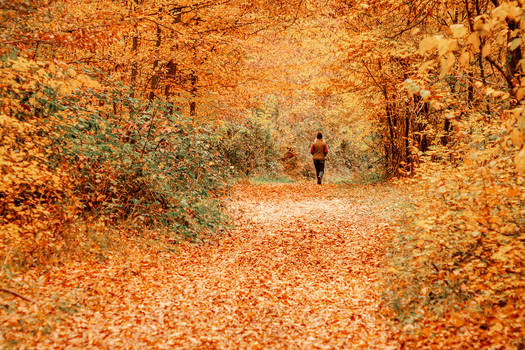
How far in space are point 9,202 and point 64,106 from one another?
2.10m

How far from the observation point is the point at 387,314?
16.9 feet

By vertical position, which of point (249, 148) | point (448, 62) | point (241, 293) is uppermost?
point (448, 62)

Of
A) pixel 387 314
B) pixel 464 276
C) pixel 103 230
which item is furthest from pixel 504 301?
pixel 103 230

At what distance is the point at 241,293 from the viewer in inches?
241

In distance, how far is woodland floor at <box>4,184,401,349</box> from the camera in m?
4.64

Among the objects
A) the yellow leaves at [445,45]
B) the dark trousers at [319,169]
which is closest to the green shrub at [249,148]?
the dark trousers at [319,169]

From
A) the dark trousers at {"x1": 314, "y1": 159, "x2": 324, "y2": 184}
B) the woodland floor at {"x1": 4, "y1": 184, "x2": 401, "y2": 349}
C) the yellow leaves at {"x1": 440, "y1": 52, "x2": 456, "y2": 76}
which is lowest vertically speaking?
the woodland floor at {"x1": 4, "y1": 184, "x2": 401, "y2": 349}

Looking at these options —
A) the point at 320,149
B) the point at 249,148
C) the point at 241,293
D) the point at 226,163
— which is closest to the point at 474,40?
the point at 241,293

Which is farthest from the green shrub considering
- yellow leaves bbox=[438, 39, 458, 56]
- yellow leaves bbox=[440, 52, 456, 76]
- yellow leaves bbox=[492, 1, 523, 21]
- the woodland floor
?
yellow leaves bbox=[492, 1, 523, 21]

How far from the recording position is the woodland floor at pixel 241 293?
4645 millimetres

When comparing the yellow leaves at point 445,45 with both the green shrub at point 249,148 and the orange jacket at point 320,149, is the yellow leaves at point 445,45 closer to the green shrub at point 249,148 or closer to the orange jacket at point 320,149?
the orange jacket at point 320,149

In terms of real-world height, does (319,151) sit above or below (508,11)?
below

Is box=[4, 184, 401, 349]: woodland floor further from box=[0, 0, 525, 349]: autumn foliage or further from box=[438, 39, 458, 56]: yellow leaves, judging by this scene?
box=[438, 39, 458, 56]: yellow leaves

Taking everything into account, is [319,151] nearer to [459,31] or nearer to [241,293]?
[241,293]
